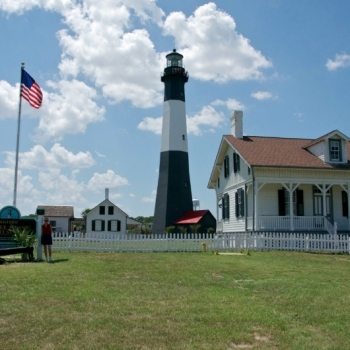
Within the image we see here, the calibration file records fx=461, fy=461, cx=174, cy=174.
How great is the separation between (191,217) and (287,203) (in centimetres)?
1438

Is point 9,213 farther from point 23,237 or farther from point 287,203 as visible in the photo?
point 287,203

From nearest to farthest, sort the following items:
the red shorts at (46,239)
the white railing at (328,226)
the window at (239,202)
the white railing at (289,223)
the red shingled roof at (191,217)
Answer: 1. the red shorts at (46,239)
2. the white railing at (289,223)
3. the white railing at (328,226)
4. the window at (239,202)
5. the red shingled roof at (191,217)

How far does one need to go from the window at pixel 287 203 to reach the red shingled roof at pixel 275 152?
1.72 metres

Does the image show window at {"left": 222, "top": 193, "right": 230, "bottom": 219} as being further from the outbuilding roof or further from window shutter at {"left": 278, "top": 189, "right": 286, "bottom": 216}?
the outbuilding roof

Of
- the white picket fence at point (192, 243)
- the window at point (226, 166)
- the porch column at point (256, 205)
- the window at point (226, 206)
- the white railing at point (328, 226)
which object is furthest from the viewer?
the window at point (226, 206)

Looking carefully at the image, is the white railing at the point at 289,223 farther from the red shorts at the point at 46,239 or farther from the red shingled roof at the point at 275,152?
the red shorts at the point at 46,239

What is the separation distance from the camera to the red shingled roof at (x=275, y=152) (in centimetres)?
2395

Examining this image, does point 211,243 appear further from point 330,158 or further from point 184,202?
point 184,202

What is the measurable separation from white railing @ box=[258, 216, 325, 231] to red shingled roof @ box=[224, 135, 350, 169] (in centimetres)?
272

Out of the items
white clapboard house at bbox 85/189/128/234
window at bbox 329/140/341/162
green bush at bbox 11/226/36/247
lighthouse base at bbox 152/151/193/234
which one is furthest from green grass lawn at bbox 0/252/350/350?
white clapboard house at bbox 85/189/128/234

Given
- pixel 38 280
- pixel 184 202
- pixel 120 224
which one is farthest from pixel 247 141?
pixel 120 224

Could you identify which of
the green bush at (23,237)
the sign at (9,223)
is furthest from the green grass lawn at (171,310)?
the sign at (9,223)

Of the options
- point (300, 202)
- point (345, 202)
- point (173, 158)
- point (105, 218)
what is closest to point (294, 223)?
point (300, 202)

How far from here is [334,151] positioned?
82.4 feet
